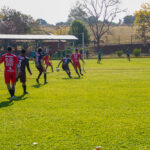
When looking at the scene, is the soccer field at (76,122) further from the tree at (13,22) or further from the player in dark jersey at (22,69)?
the tree at (13,22)

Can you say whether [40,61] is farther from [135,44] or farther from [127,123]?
[135,44]

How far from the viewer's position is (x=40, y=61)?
15.0 m

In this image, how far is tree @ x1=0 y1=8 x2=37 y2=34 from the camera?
7012 centimetres

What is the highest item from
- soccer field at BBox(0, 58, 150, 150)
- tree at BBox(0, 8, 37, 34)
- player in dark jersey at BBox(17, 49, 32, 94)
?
tree at BBox(0, 8, 37, 34)

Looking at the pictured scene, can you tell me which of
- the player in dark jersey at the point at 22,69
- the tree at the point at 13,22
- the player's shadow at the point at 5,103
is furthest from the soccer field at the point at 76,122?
the tree at the point at 13,22

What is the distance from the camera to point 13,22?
231ft

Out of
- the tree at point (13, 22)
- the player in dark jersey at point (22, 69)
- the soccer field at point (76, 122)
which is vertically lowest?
the soccer field at point (76, 122)

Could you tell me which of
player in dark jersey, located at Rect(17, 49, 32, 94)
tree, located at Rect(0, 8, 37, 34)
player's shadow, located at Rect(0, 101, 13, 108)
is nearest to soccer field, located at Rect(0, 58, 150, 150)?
player's shadow, located at Rect(0, 101, 13, 108)

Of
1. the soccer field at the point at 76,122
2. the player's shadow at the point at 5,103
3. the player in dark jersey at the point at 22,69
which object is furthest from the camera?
the player in dark jersey at the point at 22,69

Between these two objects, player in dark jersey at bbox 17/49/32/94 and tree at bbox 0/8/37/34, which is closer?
player in dark jersey at bbox 17/49/32/94

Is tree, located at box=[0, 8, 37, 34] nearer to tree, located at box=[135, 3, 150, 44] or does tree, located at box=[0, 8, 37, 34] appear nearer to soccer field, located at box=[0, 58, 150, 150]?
tree, located at box=[135, 3, 150, 44]

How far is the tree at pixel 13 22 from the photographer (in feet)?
230

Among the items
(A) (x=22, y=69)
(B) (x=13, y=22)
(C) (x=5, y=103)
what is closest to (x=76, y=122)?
(C) (x=5, y=103)

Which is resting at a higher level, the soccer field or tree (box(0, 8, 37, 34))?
tree (box(0, 8, 37, 34))
